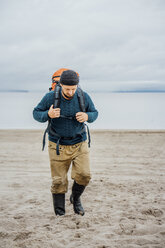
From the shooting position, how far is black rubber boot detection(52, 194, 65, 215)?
3.82 meters

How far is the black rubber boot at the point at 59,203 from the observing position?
3.82m

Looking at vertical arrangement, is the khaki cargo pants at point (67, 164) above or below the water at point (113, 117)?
above

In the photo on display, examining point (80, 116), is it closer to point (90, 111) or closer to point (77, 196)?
point (90, 111)

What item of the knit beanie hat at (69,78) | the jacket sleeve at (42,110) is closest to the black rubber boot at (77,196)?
the jacket sleeve at (42,110)

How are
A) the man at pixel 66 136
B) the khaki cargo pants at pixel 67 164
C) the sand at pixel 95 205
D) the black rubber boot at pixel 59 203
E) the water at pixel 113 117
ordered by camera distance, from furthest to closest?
the water at pixel 113 117, the black rubber boot at pixel 59 203, the khaki cargo pants at pixel 67 164, the man at pixel 66 136, the sand at pixel 95 205

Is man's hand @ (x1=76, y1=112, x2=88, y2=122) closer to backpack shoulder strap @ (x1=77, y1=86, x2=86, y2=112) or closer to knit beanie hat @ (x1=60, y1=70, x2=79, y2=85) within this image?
backpack shoulder strap @ (x1=77, y1=86, x2=86, y2=112)

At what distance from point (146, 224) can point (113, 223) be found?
470 mm

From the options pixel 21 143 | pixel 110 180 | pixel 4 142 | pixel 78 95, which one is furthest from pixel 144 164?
pixel 4 142

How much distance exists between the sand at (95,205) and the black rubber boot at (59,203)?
11 centimetres

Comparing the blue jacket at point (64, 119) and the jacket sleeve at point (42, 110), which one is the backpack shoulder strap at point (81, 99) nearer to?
the blue jacket at point (64, 119)

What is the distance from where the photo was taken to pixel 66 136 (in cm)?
363

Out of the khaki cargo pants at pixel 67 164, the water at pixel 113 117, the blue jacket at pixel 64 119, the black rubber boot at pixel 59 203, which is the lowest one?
the water at pixel 113 117

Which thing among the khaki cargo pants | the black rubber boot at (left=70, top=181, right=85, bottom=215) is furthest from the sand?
the khaki cargo pants

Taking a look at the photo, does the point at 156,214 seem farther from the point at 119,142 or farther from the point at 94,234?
the point at 119,142
